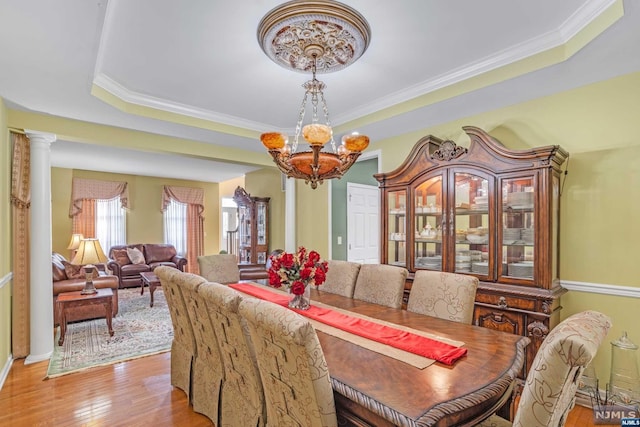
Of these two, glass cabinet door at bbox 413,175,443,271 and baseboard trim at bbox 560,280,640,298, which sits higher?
glass cabinet door at bbox 413,175,443,271

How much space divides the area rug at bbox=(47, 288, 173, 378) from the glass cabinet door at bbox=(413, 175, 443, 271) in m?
2.93

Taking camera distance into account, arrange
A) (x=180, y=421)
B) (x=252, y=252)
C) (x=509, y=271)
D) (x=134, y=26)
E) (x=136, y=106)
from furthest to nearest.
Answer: (x=252, y=252), (x=136, y=106), (x=509, y=271), (x=180, y=421), (x=134, y=26)

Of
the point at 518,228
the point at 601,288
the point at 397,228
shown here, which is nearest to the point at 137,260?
the point at 397,228

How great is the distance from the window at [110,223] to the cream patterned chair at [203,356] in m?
6.44

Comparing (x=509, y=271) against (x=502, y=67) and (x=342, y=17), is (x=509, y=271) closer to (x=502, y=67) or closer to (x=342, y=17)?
(x=502, y=67)

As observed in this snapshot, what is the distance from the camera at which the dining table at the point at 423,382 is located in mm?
1125

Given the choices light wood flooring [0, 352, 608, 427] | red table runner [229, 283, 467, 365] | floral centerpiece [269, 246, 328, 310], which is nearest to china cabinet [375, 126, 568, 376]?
light wood flooring [0, 352, 608, 427]

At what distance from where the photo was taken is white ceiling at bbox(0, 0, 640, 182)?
1.85 metres

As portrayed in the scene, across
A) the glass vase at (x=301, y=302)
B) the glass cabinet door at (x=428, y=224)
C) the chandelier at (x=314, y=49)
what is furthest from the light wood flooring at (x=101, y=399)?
the chandelier at (x=314, y=49)

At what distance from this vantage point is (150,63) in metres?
2.49

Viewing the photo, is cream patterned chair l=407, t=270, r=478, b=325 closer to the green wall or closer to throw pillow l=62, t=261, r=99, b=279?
the green wall

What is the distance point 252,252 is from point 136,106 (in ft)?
13.0

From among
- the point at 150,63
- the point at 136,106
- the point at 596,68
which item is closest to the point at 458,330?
the point at 596,68

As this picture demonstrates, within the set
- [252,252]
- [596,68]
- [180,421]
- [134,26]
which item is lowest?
[180,421]
